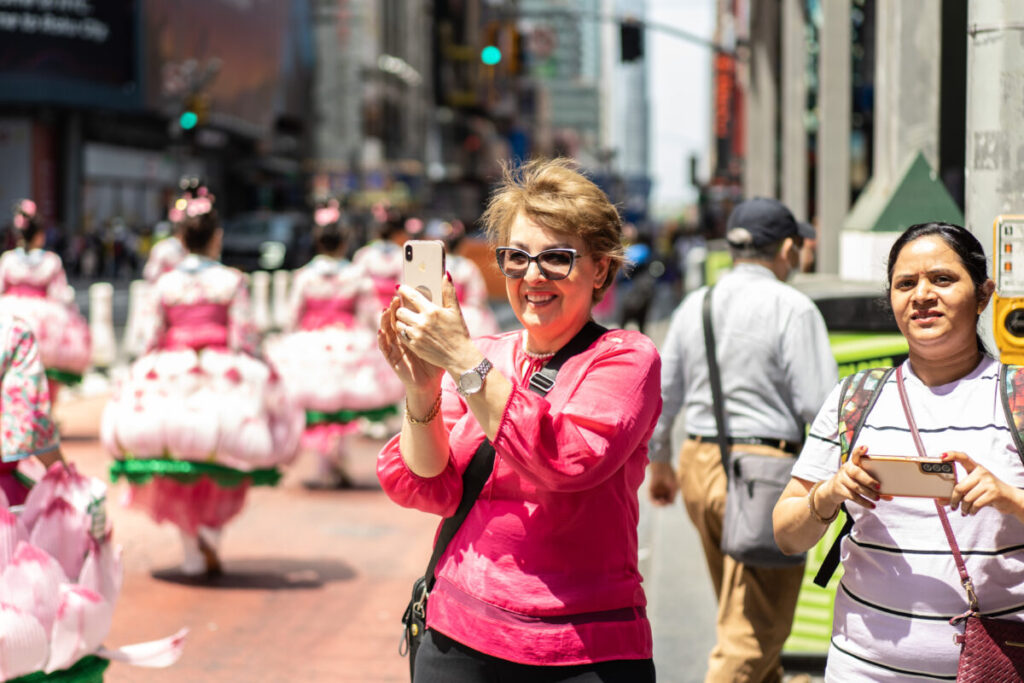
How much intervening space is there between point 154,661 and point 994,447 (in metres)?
2.97

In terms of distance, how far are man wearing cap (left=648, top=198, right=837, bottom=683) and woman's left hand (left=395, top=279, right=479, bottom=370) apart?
2.38 metres

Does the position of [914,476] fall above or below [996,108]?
below

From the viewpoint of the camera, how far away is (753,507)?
504 centimetres

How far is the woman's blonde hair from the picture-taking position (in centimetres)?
324

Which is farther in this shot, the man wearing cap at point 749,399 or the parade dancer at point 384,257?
the parade dancer at point 384,257

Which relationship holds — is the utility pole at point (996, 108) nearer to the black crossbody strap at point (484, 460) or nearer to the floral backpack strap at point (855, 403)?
the floral backpack strap at point (855, 403)

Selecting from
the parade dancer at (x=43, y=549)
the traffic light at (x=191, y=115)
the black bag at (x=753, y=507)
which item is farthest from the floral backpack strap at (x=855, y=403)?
the traffic light at (x=191, y=115)

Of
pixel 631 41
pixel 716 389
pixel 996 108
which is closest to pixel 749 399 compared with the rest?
pixel 716 389

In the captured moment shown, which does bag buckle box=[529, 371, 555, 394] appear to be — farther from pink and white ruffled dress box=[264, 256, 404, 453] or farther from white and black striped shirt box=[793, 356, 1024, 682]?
pink and white ruffled dress box=[264, 256, 404, 453]

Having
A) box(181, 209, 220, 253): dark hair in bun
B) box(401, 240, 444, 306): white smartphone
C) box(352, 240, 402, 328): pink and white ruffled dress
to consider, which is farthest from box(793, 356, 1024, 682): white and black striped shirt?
box(352, 240, 402, 328): pink and white ruffled dress

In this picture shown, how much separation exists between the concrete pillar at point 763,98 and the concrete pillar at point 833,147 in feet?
31.1

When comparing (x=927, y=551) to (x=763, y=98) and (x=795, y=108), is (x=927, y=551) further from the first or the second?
(x=763, y=98)

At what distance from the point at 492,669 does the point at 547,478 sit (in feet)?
1.53

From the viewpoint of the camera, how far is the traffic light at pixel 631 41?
108 ft
